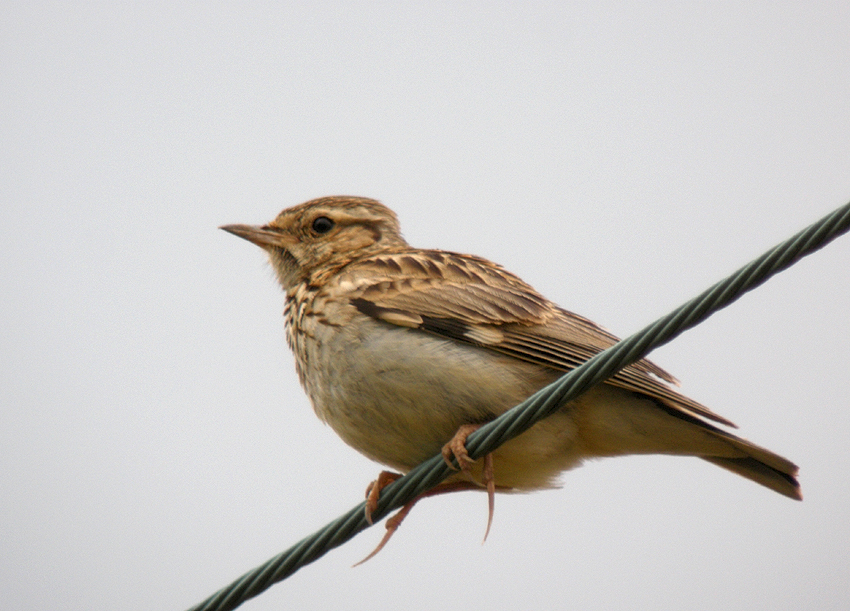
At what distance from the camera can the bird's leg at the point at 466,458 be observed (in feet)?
17.0

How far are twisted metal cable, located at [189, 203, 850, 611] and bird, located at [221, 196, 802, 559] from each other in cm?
33

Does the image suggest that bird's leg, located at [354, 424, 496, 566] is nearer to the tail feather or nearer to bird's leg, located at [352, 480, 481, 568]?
bird's leg, located at [352, 480, 481, 568]

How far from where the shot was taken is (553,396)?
425cm

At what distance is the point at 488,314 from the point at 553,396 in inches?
80.8

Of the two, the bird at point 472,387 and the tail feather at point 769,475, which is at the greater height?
the bird at point 472,387

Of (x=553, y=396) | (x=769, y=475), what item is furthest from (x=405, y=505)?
(x=769, y=475)

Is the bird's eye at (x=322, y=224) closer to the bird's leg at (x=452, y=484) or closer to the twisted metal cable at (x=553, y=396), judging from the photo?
the bird's leg at (x=452, y=484)

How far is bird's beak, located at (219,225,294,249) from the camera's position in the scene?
797 cm

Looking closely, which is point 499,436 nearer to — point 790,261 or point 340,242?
point 790,261

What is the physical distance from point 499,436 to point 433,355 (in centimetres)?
140

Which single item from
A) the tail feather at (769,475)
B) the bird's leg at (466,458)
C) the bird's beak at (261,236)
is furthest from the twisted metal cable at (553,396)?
the bird's beak at (261,236)

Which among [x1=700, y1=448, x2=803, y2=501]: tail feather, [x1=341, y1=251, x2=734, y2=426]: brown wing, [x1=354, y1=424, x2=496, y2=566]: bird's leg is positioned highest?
[x1=341, y1=251, x2=734, y2=426]: brown wing

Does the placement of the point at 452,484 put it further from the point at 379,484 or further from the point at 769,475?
the point at 769,475

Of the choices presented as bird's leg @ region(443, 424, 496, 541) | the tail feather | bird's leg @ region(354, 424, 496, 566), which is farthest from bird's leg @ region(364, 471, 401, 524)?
the tail feather
